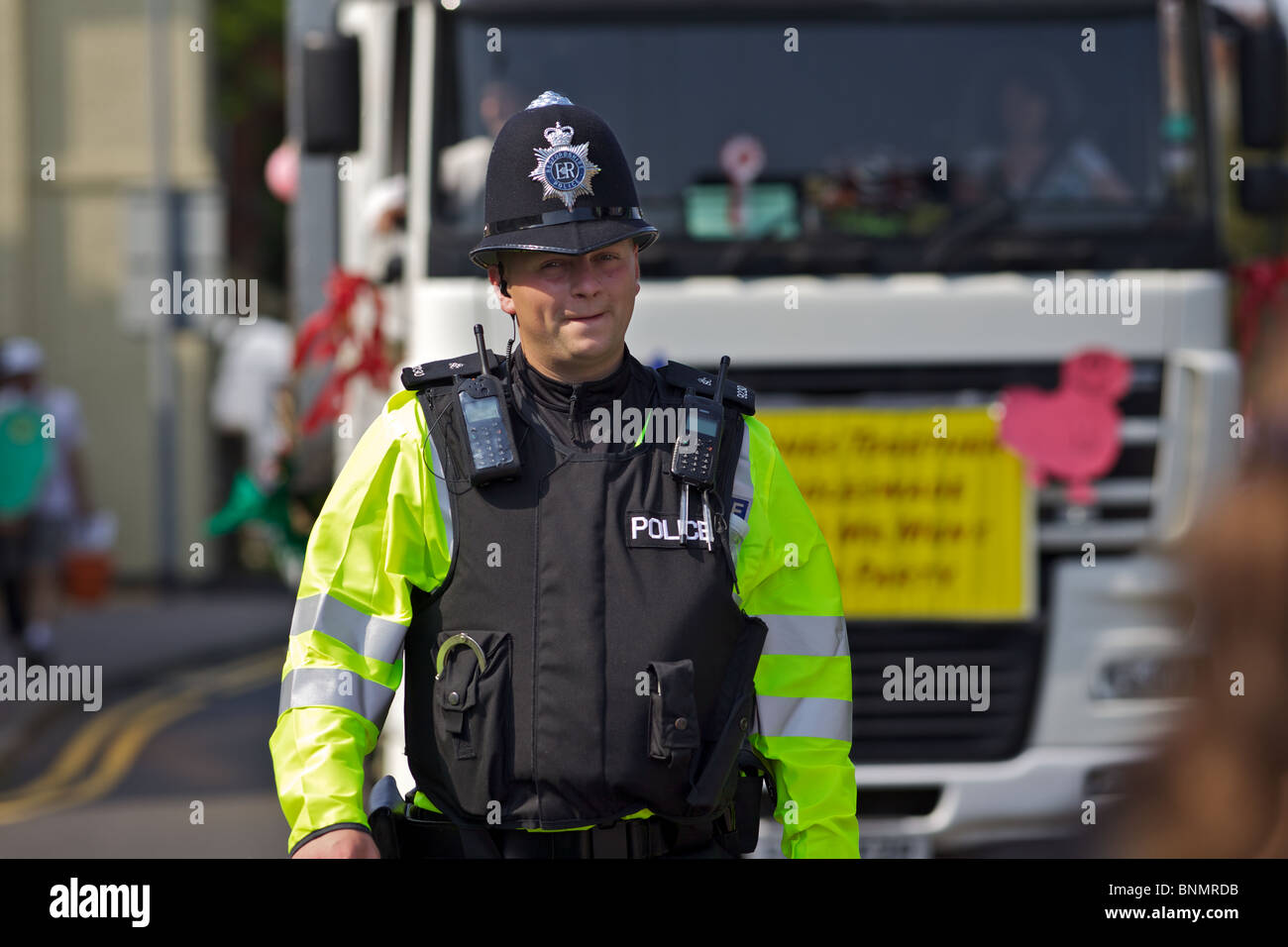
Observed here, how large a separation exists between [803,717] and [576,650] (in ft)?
1.29

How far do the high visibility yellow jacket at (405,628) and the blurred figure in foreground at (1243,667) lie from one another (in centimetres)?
61

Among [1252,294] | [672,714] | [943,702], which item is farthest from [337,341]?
[672,714]

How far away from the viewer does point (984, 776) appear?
18.0 feet

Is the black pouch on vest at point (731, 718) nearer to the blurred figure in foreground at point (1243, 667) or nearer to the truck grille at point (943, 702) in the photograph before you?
the blurred figure in foreground at point (1243, 667)

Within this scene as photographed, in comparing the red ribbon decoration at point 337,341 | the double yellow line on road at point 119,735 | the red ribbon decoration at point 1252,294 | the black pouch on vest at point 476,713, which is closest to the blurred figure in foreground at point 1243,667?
the black pouch on vest at point 476,713

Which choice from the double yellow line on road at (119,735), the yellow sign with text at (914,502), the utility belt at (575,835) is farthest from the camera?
the double yellow line on road at (119,735)

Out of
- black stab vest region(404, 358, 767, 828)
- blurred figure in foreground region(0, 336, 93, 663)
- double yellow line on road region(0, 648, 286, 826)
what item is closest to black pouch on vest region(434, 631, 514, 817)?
black stab vest region(404, 358, 767, 828)

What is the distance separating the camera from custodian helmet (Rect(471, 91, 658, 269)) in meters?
2.78

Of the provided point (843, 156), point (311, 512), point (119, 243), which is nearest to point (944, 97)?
point (843, 156)

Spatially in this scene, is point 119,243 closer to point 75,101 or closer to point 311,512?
point 75,101

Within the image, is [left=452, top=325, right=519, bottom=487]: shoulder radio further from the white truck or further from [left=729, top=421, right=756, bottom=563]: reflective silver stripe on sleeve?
the white truck

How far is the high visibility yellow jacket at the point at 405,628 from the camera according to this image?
2633 millimetres

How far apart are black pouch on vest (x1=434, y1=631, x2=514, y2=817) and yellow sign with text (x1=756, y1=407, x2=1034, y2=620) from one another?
9.30 ft
